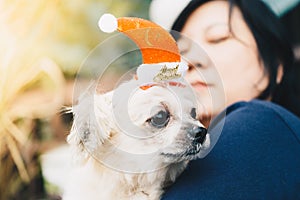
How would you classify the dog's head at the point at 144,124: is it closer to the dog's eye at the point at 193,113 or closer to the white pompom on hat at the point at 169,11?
the dog's eye at the point at 193,113

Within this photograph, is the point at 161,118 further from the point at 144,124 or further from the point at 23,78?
the point at 23,78

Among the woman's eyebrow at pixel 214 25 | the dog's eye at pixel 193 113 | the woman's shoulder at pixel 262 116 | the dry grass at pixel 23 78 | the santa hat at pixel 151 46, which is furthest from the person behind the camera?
the dry grass at pixel 23 78

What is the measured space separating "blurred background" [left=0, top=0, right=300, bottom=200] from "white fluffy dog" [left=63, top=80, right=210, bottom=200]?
0.80 meters

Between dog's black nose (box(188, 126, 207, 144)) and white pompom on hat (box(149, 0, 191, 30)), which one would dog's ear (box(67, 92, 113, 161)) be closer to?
dog's black nose (box(188, 126, 207, 144))

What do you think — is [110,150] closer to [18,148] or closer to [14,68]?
[14,68]

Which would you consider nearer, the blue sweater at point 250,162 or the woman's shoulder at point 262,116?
the blue sweater at point 250,162

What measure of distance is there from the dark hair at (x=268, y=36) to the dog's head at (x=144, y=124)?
23.1 inches

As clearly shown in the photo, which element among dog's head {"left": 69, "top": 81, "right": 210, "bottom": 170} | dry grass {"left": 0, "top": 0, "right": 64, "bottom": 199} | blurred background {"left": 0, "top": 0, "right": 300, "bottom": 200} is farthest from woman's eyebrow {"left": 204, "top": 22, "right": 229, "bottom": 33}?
dry grass {"left": 0, "top": 0, "right": 64, "bottom": 199}

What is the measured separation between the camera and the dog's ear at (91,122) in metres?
0.88

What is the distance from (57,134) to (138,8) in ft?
2.21

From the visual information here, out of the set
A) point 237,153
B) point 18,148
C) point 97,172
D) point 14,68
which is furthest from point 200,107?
point 18,148

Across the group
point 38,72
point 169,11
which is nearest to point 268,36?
point 169,11

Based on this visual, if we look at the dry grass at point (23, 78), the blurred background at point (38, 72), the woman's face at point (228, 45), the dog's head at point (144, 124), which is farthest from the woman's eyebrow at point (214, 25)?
the dry grass at point (23, 78)

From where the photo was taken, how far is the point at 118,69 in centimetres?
96
